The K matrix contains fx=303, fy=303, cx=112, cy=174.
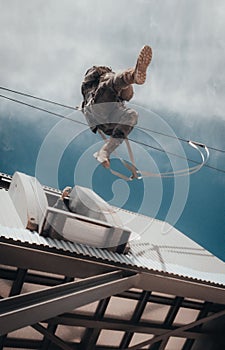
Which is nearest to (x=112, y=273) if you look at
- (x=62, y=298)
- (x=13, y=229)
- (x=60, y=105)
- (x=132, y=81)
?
(x=62, y=298)

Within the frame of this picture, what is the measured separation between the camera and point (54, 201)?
10.2 meters

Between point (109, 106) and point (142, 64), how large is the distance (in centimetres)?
140

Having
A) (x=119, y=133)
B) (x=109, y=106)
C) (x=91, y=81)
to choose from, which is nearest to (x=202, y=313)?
(x=119, y=133)

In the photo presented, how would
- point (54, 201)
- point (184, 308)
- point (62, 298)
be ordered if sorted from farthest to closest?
point (54, 201) < point (184, 308) < point (62, 298)

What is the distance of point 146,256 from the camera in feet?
29.1

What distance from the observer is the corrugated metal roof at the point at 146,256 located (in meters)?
6.95

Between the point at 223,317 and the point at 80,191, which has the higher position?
the point at 80,191

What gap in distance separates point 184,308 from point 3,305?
20.7 ft

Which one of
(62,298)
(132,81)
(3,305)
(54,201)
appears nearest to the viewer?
(3,305)

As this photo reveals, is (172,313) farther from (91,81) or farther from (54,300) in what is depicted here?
(91,81)

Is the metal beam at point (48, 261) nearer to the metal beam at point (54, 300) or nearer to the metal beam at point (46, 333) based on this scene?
the metal beam at point (54, 300)

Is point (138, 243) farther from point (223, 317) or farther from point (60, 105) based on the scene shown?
point (60, 105)

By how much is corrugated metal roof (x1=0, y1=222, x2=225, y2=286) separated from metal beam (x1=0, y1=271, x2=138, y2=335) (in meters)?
0.64

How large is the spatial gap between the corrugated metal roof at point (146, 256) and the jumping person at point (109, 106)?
7.30 feet
